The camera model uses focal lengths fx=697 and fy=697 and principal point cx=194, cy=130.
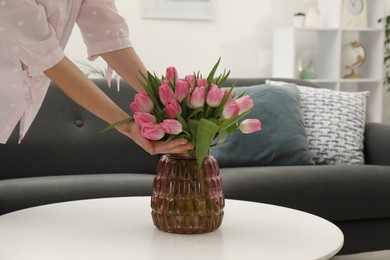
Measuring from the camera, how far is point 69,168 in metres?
3.17

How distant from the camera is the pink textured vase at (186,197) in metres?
1.64

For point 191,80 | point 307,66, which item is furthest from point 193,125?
point 307,66

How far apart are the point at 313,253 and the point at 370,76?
12.6 ft

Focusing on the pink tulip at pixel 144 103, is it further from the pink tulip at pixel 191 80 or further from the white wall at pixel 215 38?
the white wall at pixel 215 38

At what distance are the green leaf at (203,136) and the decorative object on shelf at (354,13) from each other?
3550mm

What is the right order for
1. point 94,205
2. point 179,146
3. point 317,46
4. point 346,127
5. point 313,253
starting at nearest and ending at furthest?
point 313,253 → point 179,146 → point 94,205 → point 346,127 → point 317,46

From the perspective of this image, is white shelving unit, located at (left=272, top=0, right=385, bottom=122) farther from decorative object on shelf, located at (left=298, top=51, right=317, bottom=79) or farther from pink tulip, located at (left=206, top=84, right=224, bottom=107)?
pink tulip, located at (left=206, top=84, right=224, bottom=107)

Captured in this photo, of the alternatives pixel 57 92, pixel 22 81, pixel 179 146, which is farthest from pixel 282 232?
pixel 57 92

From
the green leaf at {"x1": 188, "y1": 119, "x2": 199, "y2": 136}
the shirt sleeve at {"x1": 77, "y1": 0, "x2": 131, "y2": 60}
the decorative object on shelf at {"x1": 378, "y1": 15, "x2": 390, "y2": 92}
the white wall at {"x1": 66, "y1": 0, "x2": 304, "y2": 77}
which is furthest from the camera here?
the decorative object on shelf at {"x1": 378, "y1": 15, "x2": 390, "y2": 92}

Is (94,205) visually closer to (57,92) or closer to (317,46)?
(57,92)

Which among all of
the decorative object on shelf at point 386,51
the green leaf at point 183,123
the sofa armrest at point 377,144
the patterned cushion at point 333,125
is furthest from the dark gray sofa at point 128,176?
the decorative object on shelf at point 386,51

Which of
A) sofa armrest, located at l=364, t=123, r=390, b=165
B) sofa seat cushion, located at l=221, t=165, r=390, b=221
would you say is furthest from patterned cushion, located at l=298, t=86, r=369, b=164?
sofa seat cushion, located at l=221, t=165, r=390, b=221

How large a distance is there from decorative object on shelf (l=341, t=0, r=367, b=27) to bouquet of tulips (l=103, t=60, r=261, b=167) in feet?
11.4

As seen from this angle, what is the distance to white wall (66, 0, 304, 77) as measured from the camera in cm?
452
